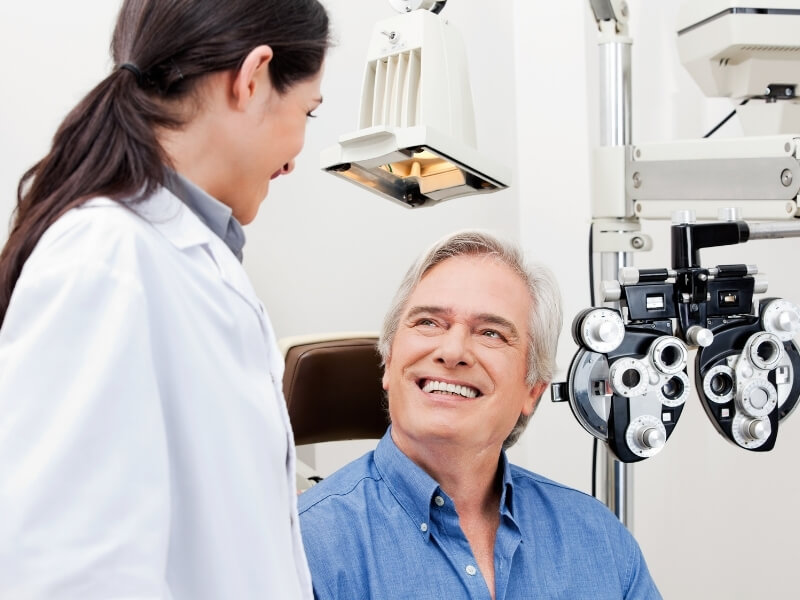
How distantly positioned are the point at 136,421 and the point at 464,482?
749 millimetres

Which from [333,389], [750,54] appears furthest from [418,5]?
[333,389]

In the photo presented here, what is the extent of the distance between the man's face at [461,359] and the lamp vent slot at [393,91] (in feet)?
0.83

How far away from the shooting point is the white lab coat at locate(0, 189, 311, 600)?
2.20 ft

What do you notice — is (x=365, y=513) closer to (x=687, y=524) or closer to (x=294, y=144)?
(x=294, y=144)

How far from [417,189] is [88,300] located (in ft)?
2.43

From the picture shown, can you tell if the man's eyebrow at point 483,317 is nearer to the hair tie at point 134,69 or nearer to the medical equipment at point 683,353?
the medical equipment at point 683,353

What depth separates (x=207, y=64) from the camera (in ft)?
2.63

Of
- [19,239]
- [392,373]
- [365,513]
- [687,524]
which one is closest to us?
[19,239]

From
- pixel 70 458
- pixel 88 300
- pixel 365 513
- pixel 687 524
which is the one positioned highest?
pixel 88 300

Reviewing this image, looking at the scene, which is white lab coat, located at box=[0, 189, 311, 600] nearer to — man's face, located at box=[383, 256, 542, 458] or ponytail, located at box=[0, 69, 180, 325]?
ponytail, located at box=[0, 69, 180, 325]

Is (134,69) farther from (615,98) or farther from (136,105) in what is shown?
(615,98)

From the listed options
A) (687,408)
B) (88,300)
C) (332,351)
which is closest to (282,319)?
(332,351)

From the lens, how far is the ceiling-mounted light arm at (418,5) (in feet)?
4.30

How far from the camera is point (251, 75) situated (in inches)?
32.2
